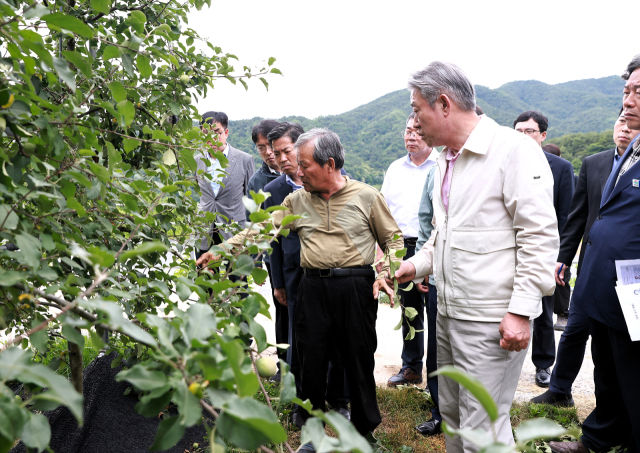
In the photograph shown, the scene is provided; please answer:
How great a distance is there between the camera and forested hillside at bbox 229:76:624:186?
1273 inches

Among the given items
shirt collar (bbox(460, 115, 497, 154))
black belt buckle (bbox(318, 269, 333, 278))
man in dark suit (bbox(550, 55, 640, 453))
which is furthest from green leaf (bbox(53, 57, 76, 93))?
man in dark suit (bbox(550, 55, 640, 453))

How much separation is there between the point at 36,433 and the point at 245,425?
36cm

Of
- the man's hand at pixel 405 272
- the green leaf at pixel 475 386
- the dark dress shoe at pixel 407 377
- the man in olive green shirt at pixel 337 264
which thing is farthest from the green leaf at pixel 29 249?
the dark dress shoe at pixel 407 377

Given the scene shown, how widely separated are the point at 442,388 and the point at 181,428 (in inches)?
78.0

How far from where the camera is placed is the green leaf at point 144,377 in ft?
2.68

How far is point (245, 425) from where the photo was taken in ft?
2.43

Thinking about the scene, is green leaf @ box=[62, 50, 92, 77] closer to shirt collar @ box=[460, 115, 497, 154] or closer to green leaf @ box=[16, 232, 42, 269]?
green leaf @ box=[16, 232, 42, 269]

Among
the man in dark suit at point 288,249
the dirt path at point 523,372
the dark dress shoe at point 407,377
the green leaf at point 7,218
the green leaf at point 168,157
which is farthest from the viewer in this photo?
the dark dress shoe at point 407,377

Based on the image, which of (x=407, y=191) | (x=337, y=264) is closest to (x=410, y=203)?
(x=407, y=191)

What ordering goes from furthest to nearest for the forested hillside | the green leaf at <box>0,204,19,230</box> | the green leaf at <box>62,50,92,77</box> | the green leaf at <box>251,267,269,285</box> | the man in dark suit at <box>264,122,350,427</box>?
1. the forested hillside
2. the man in dark suit at <box>264,122,350,427</box>
3. the green leaf at <box>251,267,269,285</box>
4. the green leaf at <box>62,50,92,77</box>
5. the green leaf at <box>0,204,19,230</box>

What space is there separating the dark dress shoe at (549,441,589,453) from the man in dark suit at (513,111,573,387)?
4.94 ft

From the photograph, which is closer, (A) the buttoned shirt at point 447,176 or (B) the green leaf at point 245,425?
(B) the green leaf at point 245,425

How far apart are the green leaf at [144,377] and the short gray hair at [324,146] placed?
229cm

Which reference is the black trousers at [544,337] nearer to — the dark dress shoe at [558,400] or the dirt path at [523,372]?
the dirt path at [523,372]
